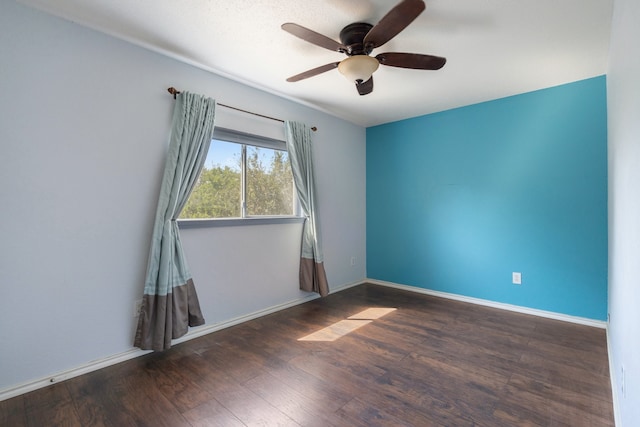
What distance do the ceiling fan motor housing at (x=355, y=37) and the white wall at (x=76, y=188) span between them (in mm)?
1303

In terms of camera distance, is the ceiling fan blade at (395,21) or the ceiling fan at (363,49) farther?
the ceiling fan at (363,49)

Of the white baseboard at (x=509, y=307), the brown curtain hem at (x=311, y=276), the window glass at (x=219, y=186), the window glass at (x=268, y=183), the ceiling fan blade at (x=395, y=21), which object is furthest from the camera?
the brown curtain hem at (x=311, y=276)

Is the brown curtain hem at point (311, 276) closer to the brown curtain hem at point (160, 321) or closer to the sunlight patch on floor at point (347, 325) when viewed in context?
the sunlight patch on floor at point (347, 325)

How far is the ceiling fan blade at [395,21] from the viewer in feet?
4.71

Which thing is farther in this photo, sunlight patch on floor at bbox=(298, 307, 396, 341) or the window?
the window

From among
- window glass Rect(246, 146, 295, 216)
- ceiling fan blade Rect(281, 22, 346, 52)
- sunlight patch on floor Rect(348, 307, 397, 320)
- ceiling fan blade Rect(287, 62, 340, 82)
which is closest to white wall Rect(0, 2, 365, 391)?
window glass Rect(246, 146, 295, 216)

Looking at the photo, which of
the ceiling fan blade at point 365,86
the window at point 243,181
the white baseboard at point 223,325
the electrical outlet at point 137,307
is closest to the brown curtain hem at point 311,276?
the white baseboard at point 223,325

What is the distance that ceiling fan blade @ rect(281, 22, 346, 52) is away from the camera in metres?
1.66

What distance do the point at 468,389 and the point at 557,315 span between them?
1838mm

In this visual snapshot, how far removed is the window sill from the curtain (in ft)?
0.55

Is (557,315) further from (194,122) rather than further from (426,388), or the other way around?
(194,122)

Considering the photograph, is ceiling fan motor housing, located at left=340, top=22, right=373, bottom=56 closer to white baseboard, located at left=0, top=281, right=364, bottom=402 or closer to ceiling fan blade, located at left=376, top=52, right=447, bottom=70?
ceiling fan blade, located at left=376, top=52, right=447, bottom=70

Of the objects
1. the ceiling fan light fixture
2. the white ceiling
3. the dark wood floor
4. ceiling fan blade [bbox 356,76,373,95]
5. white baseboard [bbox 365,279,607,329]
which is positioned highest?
the white ceiling

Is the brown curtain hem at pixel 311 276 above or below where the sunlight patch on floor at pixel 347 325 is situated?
above
